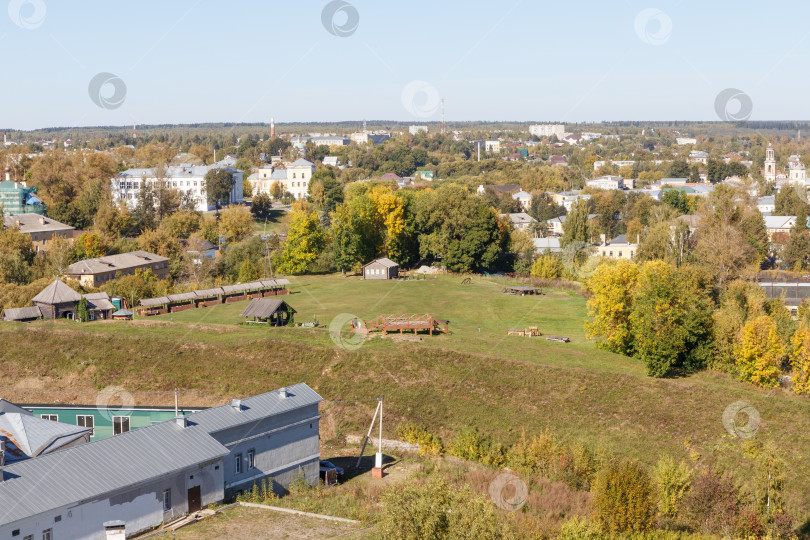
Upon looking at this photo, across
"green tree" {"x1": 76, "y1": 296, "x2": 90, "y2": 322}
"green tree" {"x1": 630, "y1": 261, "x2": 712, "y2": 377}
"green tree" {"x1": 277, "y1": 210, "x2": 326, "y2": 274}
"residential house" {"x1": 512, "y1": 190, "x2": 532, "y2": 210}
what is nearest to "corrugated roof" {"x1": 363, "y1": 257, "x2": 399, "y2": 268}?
"green tree" {"x1": 277, "y1": 210, "x2": 326, "y2": 274}

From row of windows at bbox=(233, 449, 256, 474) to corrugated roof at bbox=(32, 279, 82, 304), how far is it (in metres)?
→ 26.8

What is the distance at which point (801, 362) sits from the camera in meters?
35.9

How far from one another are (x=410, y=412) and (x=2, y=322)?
26.7 metres

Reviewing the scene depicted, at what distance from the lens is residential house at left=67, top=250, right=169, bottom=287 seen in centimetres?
5672

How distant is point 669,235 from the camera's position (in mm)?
61281

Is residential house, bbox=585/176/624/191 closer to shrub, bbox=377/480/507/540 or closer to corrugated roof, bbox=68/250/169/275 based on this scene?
corrugated roof, bbox=68/250/169/275

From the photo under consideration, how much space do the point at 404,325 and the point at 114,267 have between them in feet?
86.4

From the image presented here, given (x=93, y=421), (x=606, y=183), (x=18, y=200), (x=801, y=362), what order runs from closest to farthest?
(x=93, y=421) < (x=801, y=362) < (x=18, y=200) < (x=606, y=183)

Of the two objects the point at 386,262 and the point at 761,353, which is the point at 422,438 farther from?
the point at 386,262

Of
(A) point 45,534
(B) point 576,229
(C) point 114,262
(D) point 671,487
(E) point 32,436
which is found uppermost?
(B) point 576,229

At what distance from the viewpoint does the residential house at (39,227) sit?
72750 mm

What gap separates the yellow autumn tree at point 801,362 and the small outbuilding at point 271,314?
25.7 meters

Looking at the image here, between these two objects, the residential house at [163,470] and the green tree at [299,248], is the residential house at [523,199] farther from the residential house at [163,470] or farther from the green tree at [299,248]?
the residential house at [163,470]

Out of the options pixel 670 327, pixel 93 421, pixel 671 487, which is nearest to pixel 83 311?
pixel 93 421
